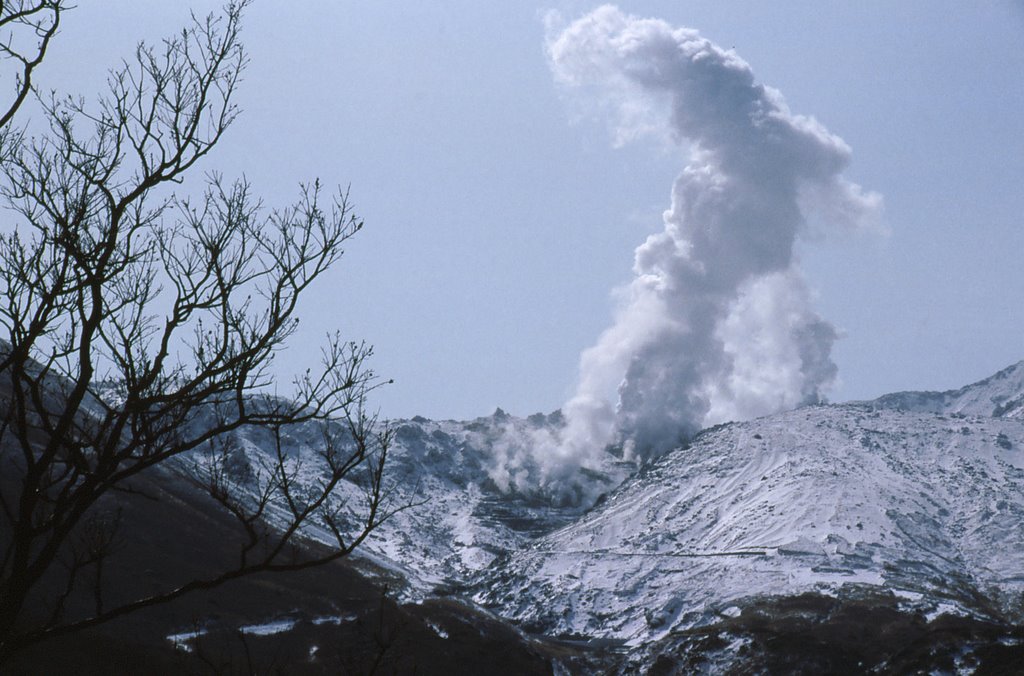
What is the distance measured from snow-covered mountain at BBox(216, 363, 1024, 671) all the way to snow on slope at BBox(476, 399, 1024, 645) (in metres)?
0.35

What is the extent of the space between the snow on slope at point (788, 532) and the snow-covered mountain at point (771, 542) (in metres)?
0.35

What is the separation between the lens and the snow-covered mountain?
119 meters

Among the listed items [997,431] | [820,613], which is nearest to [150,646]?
[820,613]

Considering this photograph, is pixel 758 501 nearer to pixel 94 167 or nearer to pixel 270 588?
pixel 270 588

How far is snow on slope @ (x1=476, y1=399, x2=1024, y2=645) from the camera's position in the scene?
401ft

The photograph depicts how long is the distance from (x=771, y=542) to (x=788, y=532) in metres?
4.05

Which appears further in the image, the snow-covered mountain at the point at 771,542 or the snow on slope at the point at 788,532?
the snow on slope at the point at 788,532

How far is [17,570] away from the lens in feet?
30.1

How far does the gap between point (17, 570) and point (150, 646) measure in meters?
73.6

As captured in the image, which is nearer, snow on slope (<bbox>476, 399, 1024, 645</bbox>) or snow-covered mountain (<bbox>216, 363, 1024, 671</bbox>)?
snow-covered mountain (<bbox>216, 363, 1024, 671</bbox>)

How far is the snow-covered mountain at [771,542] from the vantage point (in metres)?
119

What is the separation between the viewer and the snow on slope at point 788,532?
12219 cm

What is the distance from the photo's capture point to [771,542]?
448ft

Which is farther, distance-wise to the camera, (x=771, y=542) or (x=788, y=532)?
(x=788, y=532)
